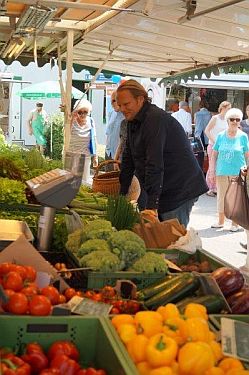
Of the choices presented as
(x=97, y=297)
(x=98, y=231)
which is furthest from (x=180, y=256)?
(x=97, y=297)

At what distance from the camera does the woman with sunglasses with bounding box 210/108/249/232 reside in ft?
33.6

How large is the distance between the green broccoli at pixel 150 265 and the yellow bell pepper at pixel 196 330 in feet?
2.95

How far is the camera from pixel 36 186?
12.0 ft

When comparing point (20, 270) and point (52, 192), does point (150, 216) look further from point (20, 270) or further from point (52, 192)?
point (20, 270)

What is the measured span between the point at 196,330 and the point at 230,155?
808 centimetres

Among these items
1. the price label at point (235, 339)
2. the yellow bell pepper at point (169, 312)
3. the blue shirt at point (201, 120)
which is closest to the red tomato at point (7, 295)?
the yellow bell pepper at point (169, 312)

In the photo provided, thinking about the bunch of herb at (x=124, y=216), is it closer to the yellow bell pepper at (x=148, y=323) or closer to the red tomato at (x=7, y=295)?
the red tomato at (x=7, y=295)

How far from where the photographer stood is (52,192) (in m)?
3.56

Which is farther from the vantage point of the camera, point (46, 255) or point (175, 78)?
point (175, 78)

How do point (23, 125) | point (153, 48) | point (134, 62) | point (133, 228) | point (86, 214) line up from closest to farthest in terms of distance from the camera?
point (133, 228), point (86, 214), point (153, 48), point (134, 62), point (23, 125)

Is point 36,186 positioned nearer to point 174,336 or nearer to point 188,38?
point 174,336

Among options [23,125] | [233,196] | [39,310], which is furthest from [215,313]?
[23,125]

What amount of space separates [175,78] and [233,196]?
15.0 ft

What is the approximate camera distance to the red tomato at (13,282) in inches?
105
